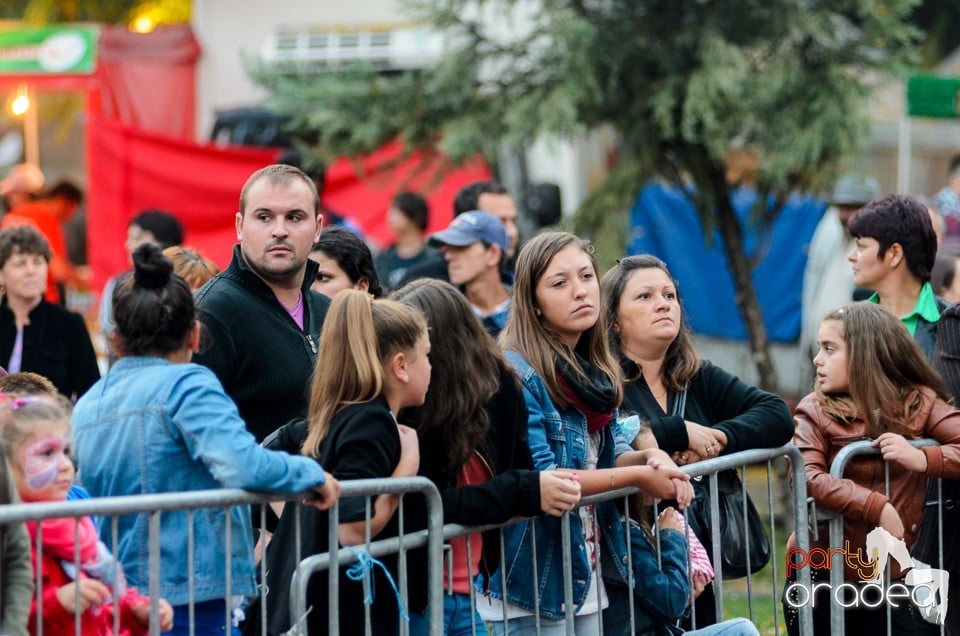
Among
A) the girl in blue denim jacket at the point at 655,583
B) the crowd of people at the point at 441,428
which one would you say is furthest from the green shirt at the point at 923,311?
the girl in blue denim jacket at the point at 655,583

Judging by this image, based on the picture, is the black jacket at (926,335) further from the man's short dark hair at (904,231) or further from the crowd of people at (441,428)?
the man's short dark hair at (904,231)

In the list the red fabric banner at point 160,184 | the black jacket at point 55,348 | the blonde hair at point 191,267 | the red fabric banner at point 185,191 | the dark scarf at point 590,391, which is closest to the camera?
the dark scarf at point 590,391

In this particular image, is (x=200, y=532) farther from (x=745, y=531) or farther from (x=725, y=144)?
(x=725, y=144)

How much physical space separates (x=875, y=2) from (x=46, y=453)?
777 cm

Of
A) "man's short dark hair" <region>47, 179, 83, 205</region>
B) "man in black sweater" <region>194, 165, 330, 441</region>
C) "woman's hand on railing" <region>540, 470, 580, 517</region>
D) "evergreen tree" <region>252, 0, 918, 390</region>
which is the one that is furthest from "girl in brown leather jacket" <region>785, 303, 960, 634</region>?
"man's short dark hair" <region>47, 179, 83, 205</region>

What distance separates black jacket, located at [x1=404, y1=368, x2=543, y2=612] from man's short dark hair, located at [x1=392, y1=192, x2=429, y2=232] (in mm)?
5396

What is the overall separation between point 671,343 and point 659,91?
4955 millimetres

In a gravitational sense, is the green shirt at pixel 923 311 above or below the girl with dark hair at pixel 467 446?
above

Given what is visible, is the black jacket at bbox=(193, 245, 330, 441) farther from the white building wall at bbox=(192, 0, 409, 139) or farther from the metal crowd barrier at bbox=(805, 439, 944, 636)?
the white building wall at bbox=(192, 0, 409, 139)

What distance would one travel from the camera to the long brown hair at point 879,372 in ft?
19.5

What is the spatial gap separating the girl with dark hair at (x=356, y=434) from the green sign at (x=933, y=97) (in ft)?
22.7

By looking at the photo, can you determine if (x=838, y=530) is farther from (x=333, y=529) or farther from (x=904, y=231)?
(x=333, y=529)

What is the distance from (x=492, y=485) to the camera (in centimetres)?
463

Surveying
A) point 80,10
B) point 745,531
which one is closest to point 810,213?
point 80,10
